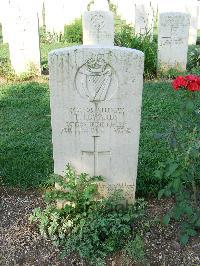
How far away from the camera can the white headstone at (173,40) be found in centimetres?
806

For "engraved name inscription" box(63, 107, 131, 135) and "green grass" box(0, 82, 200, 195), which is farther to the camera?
"green grass" box(0, 82, 200, 195)

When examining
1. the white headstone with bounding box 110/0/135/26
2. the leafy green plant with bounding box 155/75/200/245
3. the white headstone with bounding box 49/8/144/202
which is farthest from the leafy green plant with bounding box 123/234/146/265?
the white headstone with bounding box 110/0/135/26

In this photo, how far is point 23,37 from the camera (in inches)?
325

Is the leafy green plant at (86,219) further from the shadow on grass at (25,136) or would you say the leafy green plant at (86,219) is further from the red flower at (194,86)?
the red flower at (194,86)

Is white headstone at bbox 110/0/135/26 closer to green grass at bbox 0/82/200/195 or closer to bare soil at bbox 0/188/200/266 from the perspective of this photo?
green grass at bbox 0/82/200/195

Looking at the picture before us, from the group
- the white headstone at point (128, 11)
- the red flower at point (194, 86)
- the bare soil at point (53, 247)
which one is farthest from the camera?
the white headstone at point (128, 11)

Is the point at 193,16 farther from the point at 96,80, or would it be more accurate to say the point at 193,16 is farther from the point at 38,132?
the point at 96,80

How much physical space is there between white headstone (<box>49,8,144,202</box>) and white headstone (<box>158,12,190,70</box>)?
5250 millimetres

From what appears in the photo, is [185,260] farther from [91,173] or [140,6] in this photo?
[140,6]

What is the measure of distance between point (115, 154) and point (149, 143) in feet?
5.16

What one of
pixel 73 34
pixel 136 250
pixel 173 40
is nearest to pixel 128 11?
pixel 73 34

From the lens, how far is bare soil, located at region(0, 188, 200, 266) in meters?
3.25

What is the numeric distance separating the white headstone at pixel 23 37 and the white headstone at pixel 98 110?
524 centimetres

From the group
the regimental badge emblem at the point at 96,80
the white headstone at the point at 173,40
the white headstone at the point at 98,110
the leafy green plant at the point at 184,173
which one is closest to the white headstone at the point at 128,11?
the white headstone at the point at 173,40
